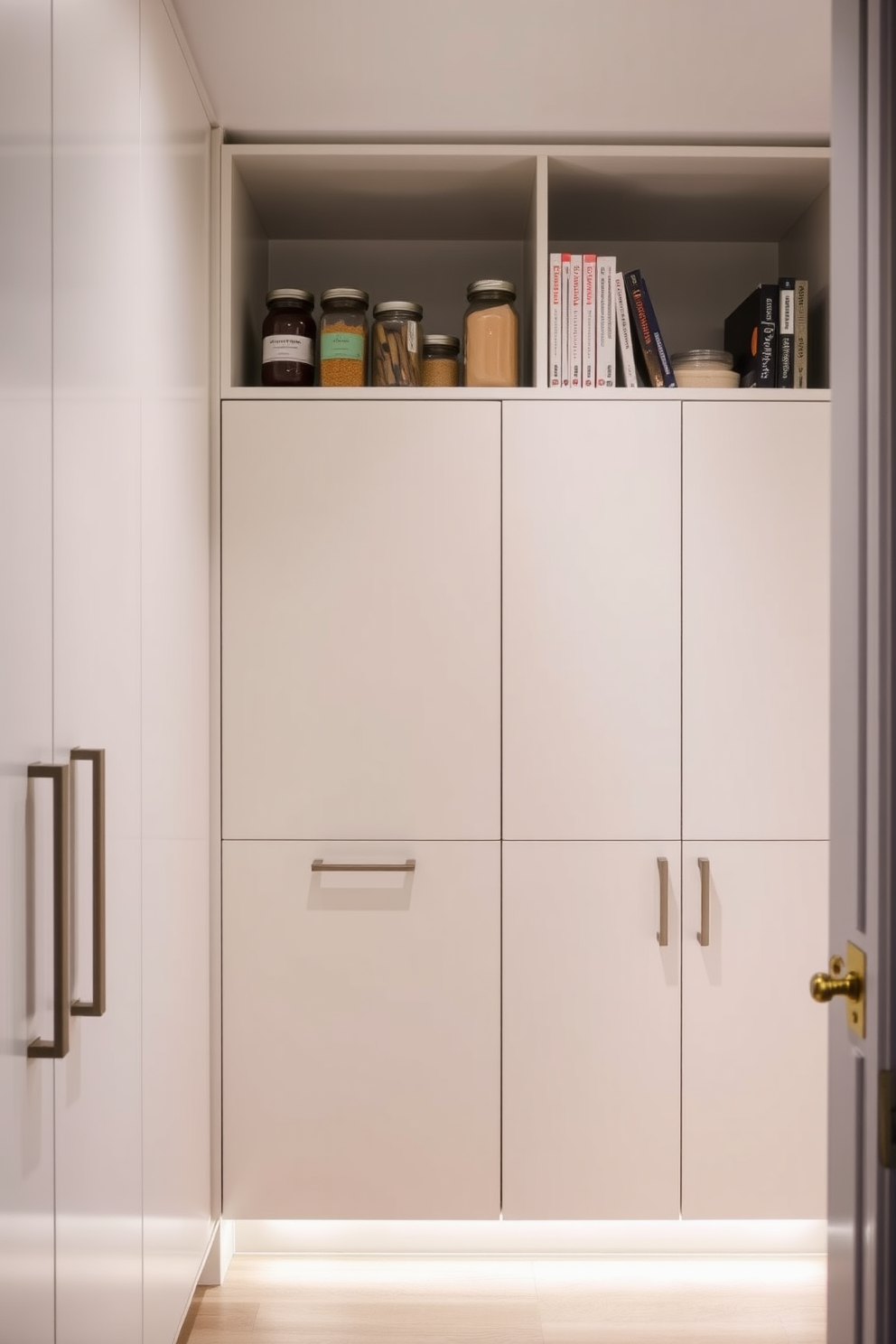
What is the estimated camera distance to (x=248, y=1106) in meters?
2.08

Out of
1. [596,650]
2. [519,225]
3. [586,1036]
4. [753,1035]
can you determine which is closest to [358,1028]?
[586,1036]

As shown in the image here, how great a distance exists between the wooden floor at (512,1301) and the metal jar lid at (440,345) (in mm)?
2010

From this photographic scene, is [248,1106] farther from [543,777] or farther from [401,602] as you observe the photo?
[401,602]

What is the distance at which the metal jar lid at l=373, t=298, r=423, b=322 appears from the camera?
213 centimetres

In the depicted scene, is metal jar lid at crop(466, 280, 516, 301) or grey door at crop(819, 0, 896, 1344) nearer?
grey door at crop(819, 0, 896, 1344)

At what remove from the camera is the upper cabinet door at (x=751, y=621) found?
2.10 meters

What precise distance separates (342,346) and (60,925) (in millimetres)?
1421

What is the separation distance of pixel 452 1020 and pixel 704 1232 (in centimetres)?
77

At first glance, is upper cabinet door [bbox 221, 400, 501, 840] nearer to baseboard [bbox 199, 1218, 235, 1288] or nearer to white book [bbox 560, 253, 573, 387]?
white book [bbox 560, 253, 573, 387]

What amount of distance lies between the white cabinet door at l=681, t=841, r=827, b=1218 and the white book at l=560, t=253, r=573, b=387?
1042 millimetres

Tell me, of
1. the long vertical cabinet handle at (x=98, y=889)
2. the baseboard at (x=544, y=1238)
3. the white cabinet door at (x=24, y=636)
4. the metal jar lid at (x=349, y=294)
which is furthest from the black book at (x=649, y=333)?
the baseboard at (x=544, y=1238)

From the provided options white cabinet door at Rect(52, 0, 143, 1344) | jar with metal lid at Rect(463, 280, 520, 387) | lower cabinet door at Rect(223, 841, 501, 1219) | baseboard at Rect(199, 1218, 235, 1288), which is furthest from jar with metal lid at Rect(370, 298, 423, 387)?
baseboard at Rect(199, 1218, 235, 1288)

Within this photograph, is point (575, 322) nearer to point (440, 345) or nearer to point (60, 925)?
point (440, 345)

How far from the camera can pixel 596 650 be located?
210cm
